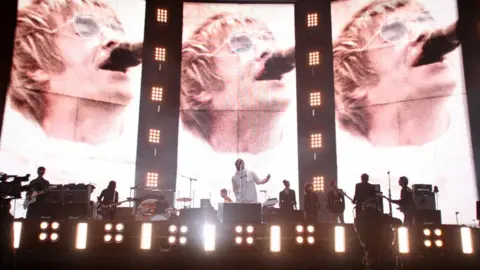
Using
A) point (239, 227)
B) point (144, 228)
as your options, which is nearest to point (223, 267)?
point (239, 227)

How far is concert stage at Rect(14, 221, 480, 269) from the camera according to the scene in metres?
11.6

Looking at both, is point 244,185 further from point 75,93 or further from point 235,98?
point 75,93

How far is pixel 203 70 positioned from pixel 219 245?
14.3 m

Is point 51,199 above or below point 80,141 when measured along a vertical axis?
below

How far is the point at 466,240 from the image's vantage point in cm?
1165

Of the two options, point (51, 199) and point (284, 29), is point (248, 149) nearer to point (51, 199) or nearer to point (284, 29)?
point (284, 29)

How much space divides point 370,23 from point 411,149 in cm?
661

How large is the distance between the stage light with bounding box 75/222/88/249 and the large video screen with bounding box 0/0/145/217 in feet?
33.9

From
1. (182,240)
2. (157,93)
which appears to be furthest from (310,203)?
(157,93)

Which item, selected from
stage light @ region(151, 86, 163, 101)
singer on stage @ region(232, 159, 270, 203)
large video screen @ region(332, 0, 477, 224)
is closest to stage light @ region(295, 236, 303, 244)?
singer on stage @ region(232, 159, 270, 203)

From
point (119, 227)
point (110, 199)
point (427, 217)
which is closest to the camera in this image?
point (119, 227)

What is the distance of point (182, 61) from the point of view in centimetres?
2488

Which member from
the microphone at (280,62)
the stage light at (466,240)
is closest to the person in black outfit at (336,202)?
the stage light at (466,240)

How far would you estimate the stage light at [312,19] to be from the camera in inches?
958
